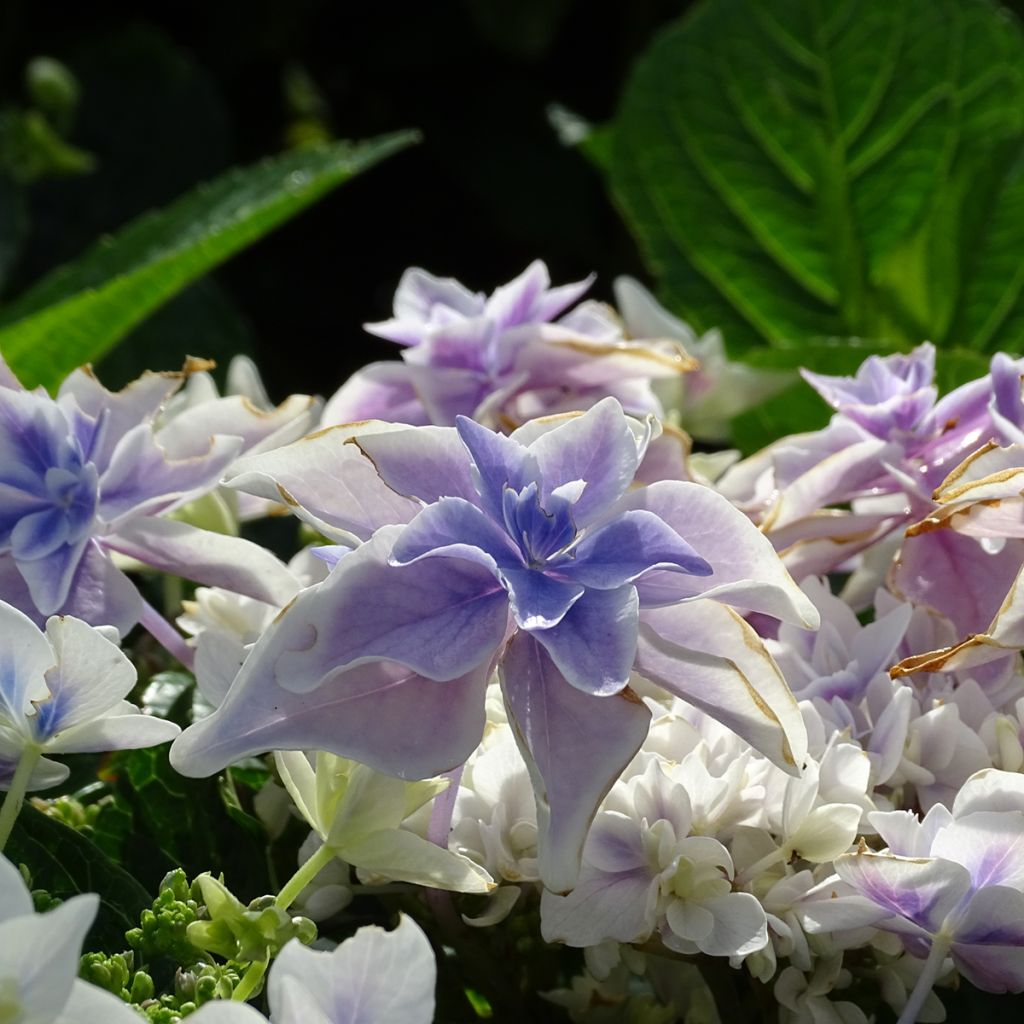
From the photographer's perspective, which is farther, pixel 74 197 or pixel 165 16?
pixel 165 16

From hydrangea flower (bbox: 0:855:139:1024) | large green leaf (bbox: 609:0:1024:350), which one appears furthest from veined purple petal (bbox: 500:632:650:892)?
large green leaf (bbox: 609:0:1024:350)

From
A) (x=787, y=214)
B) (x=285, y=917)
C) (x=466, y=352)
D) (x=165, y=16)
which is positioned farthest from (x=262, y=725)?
(x=165, y=16)

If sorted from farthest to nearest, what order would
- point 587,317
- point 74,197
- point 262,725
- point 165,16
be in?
point 165,16
point 74,197
point 587,317
point 262,725

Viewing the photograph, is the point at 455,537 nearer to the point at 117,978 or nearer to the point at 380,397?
the point at 117,978

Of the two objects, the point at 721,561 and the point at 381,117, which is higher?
the point at 721,561

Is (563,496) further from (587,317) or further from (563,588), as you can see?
(587,317)

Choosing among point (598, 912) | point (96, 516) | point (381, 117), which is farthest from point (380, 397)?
point (381, 117)

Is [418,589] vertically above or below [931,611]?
above
